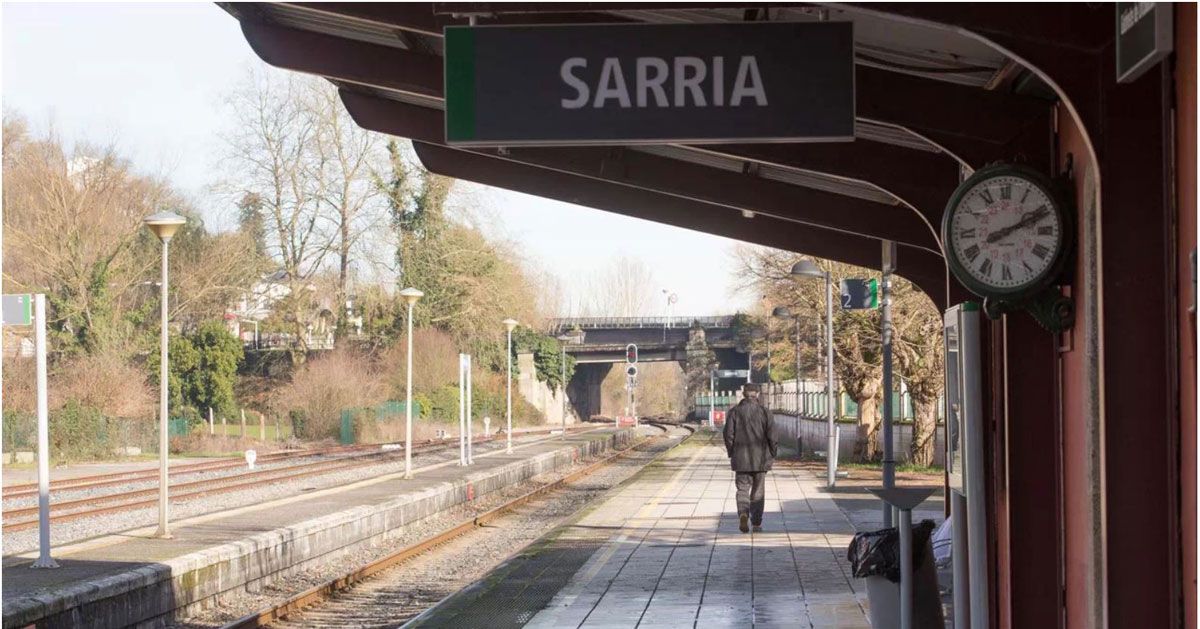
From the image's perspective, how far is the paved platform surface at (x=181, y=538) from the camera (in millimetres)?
11906

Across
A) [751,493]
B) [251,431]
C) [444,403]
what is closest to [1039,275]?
[751,493]

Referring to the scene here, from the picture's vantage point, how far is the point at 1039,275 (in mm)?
5680

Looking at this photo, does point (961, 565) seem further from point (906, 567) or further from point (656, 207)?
point (656, 207)

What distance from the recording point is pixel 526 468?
3338 cm

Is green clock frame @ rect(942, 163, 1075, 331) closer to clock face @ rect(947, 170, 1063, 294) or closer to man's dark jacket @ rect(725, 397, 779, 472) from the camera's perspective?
clock face @ rect(947, 170, 1063, 294)

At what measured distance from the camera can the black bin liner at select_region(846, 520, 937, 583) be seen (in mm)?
7750

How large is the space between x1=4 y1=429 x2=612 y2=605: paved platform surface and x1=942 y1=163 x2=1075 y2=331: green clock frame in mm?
7005

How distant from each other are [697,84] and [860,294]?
10.7 m

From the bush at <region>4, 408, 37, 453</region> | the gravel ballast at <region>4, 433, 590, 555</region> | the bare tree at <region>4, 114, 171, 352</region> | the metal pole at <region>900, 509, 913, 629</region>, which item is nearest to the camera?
the metal pole at <region>900, 509, 913, 629</region>

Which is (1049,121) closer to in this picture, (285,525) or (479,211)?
(285,525)

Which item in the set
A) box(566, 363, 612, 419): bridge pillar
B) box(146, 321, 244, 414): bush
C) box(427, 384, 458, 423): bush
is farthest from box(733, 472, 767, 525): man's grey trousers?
box(566, 363, 612, 419): bridge pillar

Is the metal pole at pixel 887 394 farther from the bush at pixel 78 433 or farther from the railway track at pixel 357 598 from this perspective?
the bush at pixel 78 433

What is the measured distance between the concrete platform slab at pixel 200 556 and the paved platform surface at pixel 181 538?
13mm

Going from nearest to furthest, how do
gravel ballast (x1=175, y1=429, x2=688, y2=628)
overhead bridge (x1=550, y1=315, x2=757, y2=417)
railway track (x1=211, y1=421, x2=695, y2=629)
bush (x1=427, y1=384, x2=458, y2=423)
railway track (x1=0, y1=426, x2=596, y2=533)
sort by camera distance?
railway track (x1=211, y1=421, x2=695, y2=629)
gravel ballast (x1=175, y1=429, x2=688, y2=628)
railway track (x1=0, y1=426, x2=596, y2=533)
bush (x1=427, y1=384, x2=458, y2=423)
overhead bridge (x1=550, y1=315, x2=757, y2=417)
